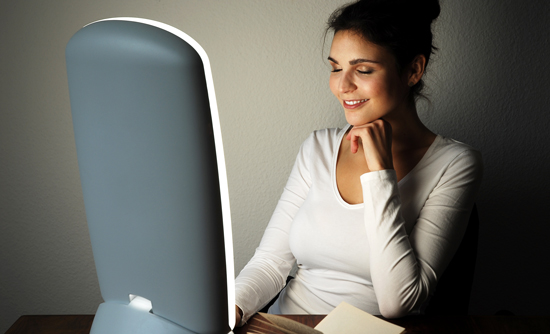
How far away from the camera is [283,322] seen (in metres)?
0.59

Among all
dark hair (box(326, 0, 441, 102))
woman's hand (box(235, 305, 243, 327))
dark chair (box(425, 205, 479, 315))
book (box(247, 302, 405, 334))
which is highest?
dark hair (box(326, 0, 441, 102))

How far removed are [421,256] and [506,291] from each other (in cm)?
109

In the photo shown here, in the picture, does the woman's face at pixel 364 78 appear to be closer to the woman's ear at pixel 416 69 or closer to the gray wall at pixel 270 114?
the woman's ear at pixel 416 69

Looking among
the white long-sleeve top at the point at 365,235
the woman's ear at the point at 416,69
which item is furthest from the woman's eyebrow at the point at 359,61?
the white long-sleeve top at the point at 365,235

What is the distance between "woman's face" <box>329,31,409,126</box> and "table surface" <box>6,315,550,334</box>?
57 cm

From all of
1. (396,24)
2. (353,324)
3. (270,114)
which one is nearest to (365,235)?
(353,324)

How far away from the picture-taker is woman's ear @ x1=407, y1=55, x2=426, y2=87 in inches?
47.3

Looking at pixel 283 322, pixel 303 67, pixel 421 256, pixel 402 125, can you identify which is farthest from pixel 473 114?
pixel 283 322

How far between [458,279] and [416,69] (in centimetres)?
61

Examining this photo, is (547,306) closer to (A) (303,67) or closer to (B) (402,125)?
(B) (402,125)

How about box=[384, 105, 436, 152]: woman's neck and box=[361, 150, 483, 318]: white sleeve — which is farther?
box=[384, 105, 436, 152]: woman's neck

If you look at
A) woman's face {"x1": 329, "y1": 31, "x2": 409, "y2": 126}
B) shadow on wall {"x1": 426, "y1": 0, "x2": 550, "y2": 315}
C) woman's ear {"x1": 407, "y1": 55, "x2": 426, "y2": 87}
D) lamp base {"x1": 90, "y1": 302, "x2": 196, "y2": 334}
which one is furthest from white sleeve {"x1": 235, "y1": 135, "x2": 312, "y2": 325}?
shadow on wall {"x1": 426, "y1": 0, "x2": 550, "y2": 315}

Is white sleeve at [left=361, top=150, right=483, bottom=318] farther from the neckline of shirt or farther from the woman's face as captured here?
the woman's face

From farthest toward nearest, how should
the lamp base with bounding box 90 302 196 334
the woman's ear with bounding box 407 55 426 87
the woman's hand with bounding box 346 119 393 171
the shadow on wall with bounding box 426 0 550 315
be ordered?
the shadow on wall with bounding box 426 0 550 315 → the woman's ear with bounding box 407 55 426 87 → the woman's hand with bounding box 346 119 393 171 → the lamp base with bounding box 90 302 196 334
